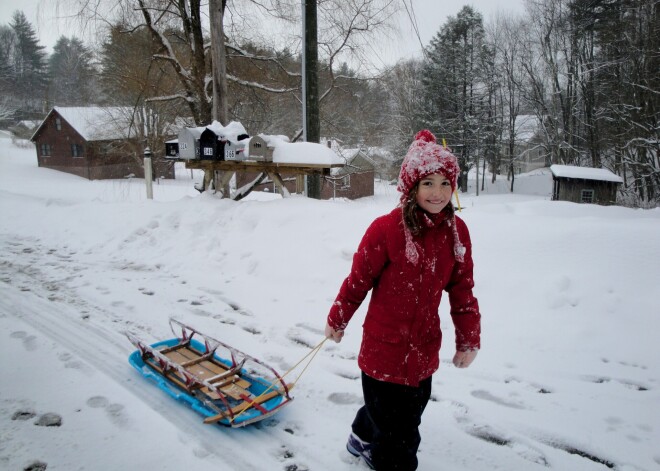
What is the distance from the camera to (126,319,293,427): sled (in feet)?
10.0

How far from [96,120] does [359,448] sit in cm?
3783

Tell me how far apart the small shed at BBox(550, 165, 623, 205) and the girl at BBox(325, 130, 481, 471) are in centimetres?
2330

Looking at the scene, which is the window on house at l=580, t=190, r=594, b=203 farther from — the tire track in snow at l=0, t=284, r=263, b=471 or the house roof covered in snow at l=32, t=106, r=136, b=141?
the house roof covered in snow at l=32, t=106, r=136, b=141

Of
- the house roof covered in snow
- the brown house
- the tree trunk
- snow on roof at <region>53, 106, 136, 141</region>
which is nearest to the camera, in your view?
the tree trunk

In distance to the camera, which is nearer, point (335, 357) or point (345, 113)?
point (335, 357)

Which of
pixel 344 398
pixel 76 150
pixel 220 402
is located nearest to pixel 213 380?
pixel 220 402

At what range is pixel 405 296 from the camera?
2.39 metres

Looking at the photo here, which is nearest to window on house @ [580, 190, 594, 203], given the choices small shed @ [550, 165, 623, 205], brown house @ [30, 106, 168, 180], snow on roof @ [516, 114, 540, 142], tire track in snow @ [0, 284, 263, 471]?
small shed @ [550, 165, 623, 205]

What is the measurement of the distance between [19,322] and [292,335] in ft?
9.88

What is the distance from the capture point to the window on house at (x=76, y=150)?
35.0 metres

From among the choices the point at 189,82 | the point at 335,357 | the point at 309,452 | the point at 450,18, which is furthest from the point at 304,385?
the point at 450,18

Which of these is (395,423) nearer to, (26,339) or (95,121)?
(26,339)

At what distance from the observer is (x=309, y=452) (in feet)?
9.30

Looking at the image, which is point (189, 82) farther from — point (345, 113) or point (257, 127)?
point (257, 127)
